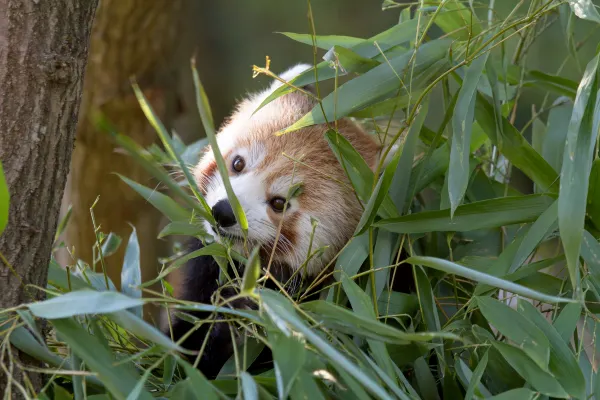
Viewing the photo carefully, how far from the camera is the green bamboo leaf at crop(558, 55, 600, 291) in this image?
1.18 m

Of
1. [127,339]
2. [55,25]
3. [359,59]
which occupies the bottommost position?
[127,339]

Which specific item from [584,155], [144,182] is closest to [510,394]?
[584,155]

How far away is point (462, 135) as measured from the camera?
137cm

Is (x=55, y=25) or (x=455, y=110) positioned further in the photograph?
(x=455, y=110)

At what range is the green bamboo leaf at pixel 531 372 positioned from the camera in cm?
115

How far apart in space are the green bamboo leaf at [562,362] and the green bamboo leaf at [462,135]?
0.25 m

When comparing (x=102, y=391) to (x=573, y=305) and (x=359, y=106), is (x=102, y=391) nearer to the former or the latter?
(x=359, y=106)

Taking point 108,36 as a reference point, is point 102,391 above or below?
below

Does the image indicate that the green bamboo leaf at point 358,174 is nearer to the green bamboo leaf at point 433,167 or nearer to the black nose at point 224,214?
the green bamboo leaf at point 433,167

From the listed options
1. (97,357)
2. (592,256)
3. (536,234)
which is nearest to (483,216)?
(536,234)

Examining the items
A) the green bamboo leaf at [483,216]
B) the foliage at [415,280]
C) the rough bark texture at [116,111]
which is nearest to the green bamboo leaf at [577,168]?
the foliage at [415,280]

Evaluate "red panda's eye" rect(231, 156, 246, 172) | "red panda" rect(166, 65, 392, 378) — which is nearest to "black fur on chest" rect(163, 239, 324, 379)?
"red panda" rect(166, 65, 392, 378)

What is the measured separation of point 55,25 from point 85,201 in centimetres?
141

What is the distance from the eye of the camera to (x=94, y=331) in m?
1.21
